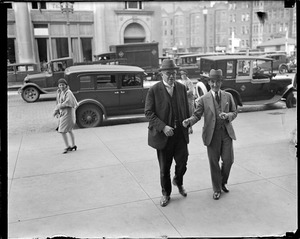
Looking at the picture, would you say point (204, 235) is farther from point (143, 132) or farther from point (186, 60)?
point (186, 60)

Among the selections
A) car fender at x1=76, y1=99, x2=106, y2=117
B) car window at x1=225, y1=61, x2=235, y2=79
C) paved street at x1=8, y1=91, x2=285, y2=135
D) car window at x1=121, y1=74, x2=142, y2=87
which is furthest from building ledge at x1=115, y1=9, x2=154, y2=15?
car fender at x1=76, y1=99, x2=106, y2=117

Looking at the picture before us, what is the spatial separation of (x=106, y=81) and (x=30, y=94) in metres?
7.00

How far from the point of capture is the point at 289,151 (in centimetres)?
633

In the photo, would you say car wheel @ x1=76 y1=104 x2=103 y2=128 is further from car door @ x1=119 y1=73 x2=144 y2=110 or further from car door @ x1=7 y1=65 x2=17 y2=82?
car door @ x1=7 y1=65 x2=17 y2=82

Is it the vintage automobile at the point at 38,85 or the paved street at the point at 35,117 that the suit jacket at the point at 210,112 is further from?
the vintage automobile at the point at 38,85

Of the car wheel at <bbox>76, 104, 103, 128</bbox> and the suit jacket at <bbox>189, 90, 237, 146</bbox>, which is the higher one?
the suit jacket at <bbox>189, 90, 237, 146</bbox>

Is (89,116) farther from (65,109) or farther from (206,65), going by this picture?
(206,65)

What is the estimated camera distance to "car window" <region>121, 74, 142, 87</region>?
10.1 m

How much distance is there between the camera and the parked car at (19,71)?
1794 centimetres

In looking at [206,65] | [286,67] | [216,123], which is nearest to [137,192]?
[216,123]

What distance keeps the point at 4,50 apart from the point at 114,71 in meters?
7.53

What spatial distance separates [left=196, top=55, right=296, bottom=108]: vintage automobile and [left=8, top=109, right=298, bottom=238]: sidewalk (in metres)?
3.72

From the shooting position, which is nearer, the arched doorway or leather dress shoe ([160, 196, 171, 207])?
leather dress shoe ([160, 196, 171, 207])

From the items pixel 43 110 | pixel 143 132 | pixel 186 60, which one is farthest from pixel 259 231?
pixel 186 60
